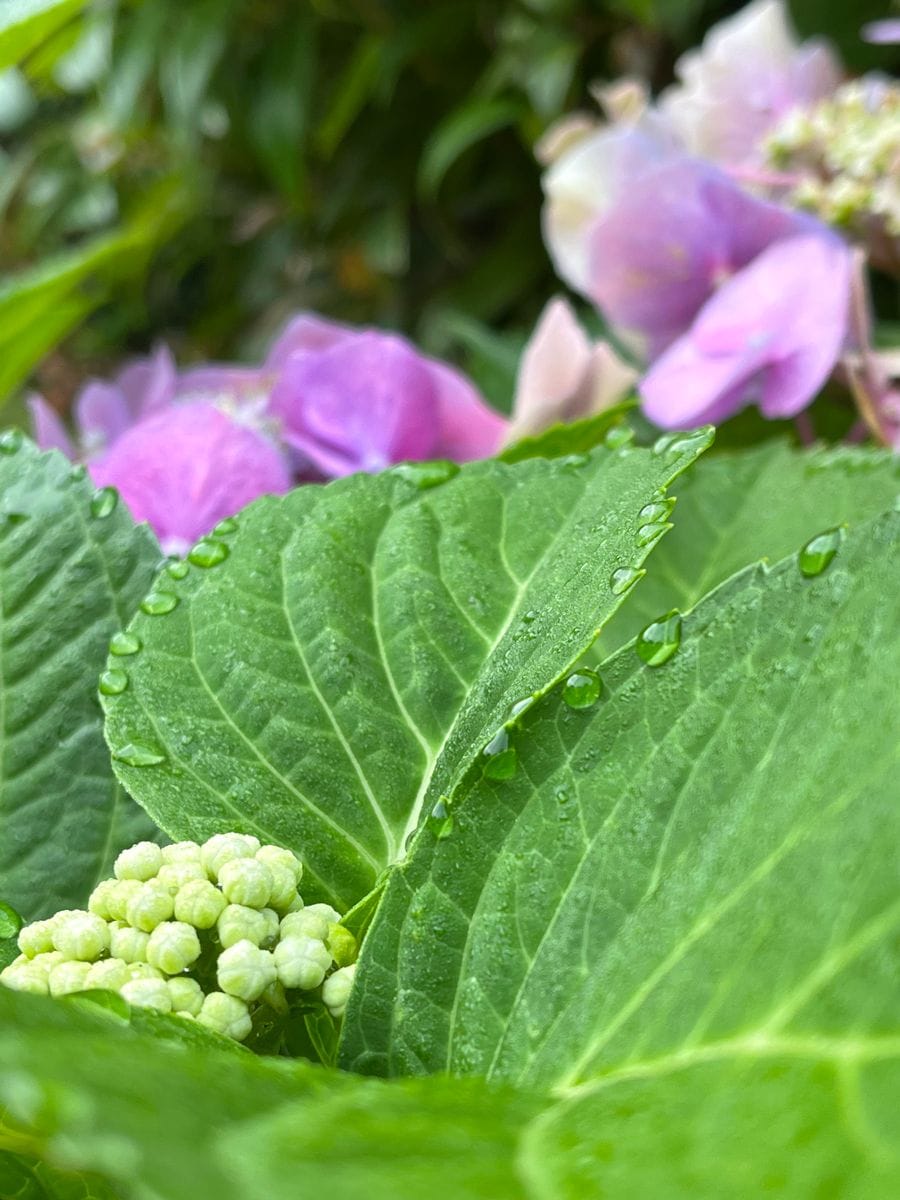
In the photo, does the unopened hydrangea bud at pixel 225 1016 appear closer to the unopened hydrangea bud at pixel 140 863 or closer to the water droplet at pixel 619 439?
the unopened hydrangea bud at pixel 140 863

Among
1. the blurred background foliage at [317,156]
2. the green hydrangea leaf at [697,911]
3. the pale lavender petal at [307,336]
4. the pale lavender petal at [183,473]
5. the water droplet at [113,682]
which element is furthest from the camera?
the blurred background foliage at [317,156]

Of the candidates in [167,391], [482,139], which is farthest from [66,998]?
[482,139]

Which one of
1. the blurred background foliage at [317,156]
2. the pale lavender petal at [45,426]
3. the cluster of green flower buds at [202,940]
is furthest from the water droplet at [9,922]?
the blurred background foliage at [317,156]

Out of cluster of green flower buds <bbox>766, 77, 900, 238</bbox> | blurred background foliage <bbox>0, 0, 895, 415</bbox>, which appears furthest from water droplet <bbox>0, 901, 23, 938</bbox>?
blurred background foliage <bbox>0, 0, 895, 415</bbox>

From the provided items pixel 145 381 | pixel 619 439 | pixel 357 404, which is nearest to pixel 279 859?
pixel 619 439

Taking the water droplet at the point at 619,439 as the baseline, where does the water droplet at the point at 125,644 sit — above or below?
above

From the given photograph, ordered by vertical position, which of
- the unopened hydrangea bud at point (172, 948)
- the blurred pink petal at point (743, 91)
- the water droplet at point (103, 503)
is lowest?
the blurred pink petal at point (743, 91)

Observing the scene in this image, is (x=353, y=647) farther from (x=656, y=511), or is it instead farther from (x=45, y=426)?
(x=45, y=426)
